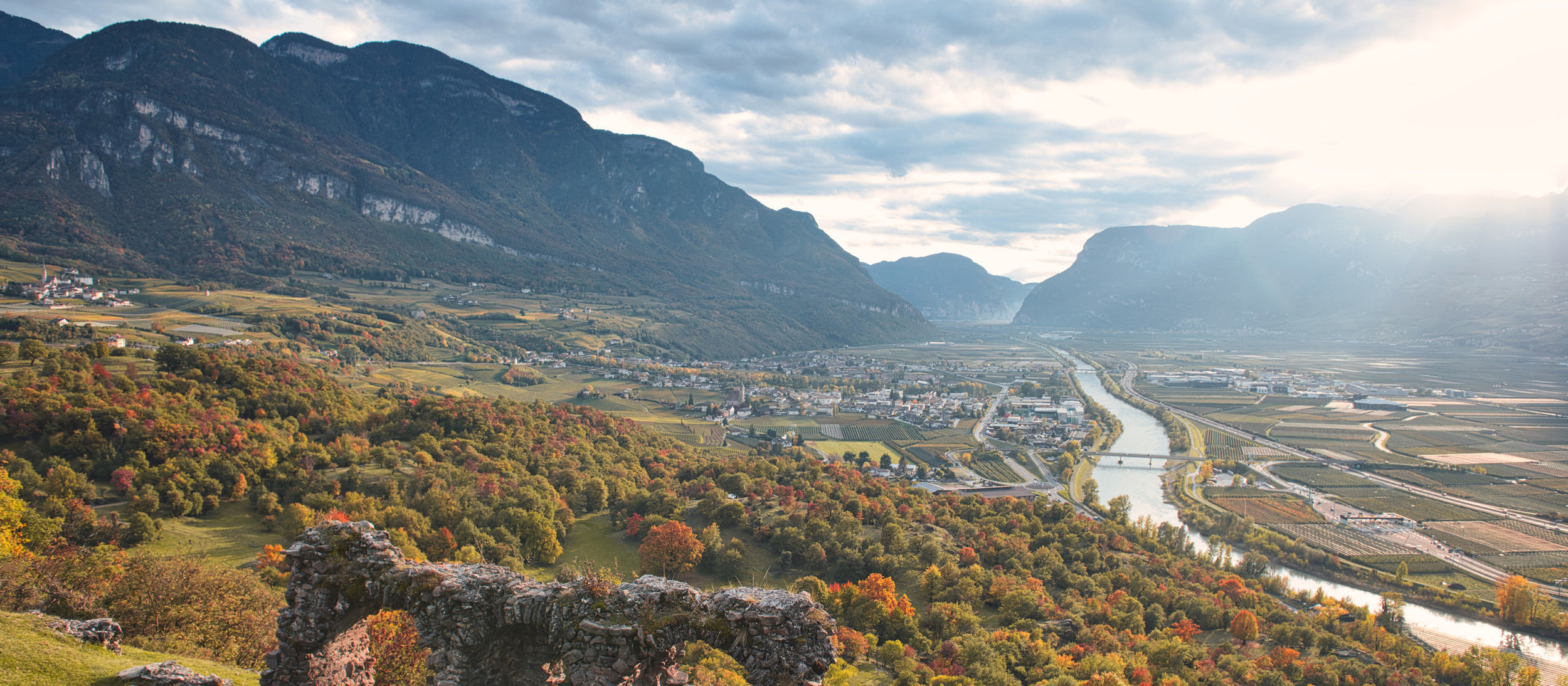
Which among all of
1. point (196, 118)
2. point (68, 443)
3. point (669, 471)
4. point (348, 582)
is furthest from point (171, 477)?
point (196, 118)

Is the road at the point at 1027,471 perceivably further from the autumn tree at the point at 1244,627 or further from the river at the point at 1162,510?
the autumn tree at the point at 1244,627

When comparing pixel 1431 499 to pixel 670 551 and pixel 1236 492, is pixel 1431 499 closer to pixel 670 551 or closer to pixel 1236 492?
pixel 1236 492

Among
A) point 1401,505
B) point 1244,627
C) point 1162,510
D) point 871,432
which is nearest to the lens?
A: point 1244,627

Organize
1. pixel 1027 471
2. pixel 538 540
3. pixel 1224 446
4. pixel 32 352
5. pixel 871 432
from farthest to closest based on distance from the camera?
pixel 871 432, pixel 1224 446, pixel 1027 471, pixel 32 352, pixel 538 540

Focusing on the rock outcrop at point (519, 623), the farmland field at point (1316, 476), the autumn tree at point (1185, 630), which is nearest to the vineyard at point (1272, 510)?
the farmland field at point (1316, 476)

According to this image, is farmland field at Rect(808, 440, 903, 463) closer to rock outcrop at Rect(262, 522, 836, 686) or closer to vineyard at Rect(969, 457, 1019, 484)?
vineyard at Rect(969, 457, 1019, 484)

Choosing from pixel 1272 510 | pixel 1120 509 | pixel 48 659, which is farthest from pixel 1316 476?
pixel 48 659

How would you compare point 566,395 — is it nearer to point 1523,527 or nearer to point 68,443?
point 68,443
